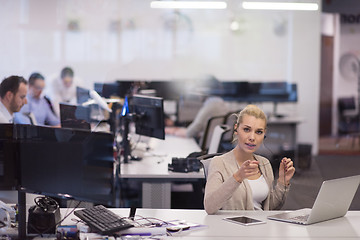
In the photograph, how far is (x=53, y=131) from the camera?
7.54 ft

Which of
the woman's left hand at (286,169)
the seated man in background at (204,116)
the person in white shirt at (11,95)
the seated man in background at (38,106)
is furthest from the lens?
the seated man in background at (204,116)

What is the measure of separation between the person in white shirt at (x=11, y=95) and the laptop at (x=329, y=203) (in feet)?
8.04

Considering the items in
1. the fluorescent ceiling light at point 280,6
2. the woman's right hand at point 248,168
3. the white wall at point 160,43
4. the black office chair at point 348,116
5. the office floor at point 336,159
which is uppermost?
the fluorescent ceiling light at point 280,6

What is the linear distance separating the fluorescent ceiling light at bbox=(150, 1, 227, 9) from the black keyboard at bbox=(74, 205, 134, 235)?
6626 mm

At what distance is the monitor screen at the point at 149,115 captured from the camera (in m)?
4.45

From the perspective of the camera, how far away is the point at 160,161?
4.69 meters

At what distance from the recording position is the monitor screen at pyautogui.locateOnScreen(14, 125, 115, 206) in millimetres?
2178

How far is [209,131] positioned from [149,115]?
4.39ft

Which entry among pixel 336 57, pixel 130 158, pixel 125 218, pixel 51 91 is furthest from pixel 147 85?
pixel 125 218

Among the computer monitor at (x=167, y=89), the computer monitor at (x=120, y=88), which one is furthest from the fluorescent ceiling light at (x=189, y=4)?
the computer monitor at (x=120, y=88)

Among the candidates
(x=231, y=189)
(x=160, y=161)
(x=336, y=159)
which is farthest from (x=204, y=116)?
(x=231, y=189)

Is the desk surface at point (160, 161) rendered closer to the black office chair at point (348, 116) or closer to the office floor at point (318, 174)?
the office floor at point (318, 174)

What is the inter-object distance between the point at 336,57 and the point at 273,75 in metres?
1.69

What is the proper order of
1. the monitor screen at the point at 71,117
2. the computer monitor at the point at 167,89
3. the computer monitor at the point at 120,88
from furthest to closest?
the computer monitor at the point at 167,89, the computer monitor at the point at 120,88, the monitor screen at the point at 71,117
